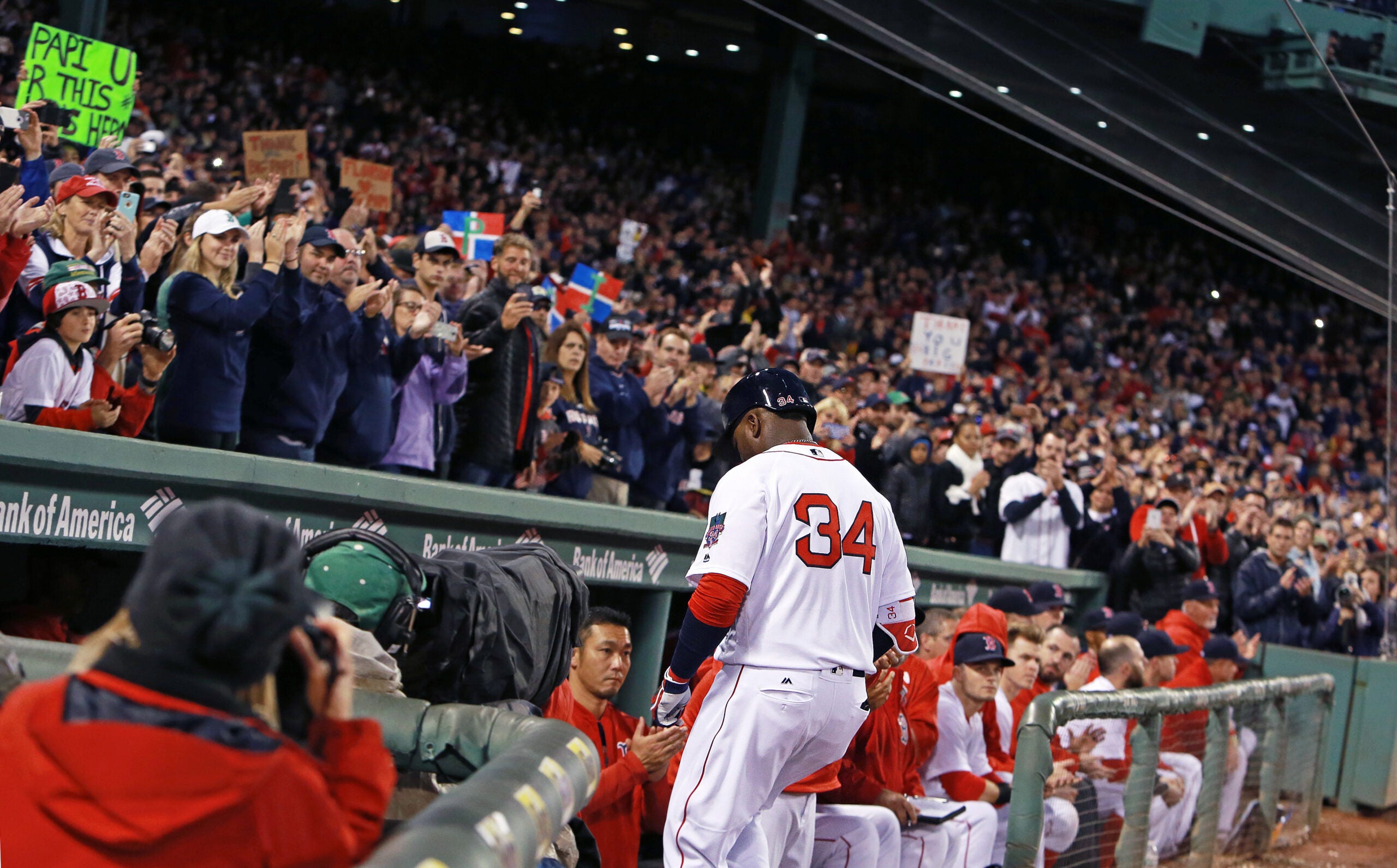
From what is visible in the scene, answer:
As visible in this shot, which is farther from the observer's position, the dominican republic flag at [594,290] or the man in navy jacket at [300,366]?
the dominican republic flag at [594,290]

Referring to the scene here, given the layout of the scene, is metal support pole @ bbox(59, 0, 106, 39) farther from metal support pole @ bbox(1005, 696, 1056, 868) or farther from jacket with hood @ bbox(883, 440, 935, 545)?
metal support pole @ bbox(1005, 696, 1056, 868)

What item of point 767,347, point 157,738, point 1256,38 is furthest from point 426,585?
point 767,347

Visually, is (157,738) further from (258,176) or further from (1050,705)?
(258,176)

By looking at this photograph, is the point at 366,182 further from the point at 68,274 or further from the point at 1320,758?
the point at 1320,758

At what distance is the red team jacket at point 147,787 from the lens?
171 cm

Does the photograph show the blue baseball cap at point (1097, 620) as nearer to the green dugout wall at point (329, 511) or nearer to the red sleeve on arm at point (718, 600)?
the green dugout wall at point (329, 511)

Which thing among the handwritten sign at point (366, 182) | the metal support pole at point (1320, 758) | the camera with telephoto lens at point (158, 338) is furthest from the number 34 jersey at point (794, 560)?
the handwritten sign at point (366, 182)

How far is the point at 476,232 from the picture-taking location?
1019cm

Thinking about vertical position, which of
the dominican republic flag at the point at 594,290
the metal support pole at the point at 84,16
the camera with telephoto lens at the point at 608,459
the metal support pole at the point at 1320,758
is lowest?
the metal support pole at the point at 1320,758

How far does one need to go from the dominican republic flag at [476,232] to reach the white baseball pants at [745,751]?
6.38 meters

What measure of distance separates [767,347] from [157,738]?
10717mm

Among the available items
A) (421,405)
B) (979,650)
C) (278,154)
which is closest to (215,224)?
(421,405)

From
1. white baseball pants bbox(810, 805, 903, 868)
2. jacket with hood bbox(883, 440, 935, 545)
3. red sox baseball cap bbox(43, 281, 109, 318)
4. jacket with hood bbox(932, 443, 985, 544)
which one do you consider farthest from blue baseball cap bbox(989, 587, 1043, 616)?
red sox baseball cap bbox(43, 281, 109, 318)

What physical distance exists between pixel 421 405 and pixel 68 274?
2.11 meters
